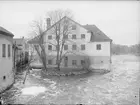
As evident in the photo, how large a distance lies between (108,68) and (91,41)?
677 cm

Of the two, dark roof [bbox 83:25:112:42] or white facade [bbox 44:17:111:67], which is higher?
dark roof [bbox 83:25:112:42]

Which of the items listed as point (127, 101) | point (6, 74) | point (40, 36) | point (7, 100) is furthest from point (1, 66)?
point (40, 36)

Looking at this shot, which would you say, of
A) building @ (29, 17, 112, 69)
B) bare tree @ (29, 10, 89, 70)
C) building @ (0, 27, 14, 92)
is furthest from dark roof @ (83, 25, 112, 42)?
building @ (0, 27, 14, 92)

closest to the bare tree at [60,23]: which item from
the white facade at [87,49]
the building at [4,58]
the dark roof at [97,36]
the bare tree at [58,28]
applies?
the bare tree at [58,28]

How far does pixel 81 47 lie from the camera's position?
2706cm

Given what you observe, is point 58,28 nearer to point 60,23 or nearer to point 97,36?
point 60,23

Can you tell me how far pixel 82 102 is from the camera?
10094 millimetres

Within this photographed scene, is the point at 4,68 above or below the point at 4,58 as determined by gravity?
below

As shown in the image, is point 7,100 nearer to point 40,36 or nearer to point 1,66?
point 1,66

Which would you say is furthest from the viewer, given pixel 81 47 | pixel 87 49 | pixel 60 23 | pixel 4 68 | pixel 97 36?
pixel 97 36

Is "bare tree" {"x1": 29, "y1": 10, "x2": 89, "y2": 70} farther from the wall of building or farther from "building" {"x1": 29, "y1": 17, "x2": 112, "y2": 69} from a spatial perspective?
the wall of building

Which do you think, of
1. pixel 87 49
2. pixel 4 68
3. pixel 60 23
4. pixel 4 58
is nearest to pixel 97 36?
pixel 87 49

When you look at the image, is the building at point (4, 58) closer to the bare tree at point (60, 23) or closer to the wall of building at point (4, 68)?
the wall of building at point (4, 68)

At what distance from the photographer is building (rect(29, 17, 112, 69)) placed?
25.7 meters
